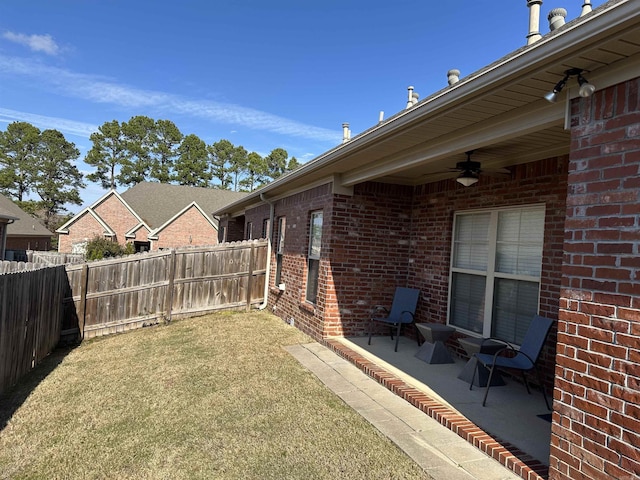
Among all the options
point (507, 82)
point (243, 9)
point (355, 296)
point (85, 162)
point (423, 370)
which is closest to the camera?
point (507, 82)

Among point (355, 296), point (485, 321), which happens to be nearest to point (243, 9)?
point (355, 296)

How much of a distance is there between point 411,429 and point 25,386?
509 centimetres

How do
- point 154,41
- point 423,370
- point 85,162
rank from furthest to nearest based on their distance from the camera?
point 85,162 → point 154,41 → point 423,370

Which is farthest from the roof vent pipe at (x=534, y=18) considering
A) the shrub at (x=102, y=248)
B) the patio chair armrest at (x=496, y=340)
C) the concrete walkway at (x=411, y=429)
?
the shrub at (x=102, y=248)

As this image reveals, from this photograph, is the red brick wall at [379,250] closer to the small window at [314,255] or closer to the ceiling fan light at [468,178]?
the small window at [314,255]

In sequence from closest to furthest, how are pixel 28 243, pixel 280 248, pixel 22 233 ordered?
pixel 280 248
pixel 22 233
pixel 28 243

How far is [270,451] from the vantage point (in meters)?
3.55

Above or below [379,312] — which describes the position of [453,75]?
above

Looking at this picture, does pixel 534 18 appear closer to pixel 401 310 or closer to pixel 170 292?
pixel 401 310

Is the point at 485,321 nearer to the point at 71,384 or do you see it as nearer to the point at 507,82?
the point at 507,82

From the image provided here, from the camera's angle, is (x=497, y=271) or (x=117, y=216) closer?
(x=497, y=271)

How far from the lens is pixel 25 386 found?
561cm

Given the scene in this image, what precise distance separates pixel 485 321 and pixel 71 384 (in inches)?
223

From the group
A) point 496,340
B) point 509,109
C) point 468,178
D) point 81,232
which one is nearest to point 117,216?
point 81,232
